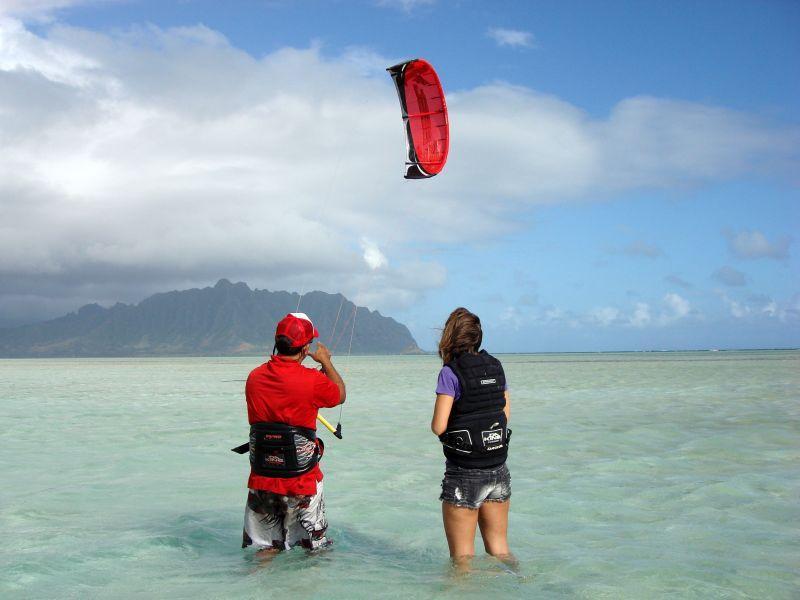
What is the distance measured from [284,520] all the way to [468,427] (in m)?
1.97

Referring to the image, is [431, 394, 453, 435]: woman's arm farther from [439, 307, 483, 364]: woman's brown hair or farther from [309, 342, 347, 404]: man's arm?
[309, 342, 347, 404]: man's arm

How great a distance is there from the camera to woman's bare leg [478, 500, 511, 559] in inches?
235

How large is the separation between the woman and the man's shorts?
1.23m

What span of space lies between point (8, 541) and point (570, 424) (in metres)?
14.7

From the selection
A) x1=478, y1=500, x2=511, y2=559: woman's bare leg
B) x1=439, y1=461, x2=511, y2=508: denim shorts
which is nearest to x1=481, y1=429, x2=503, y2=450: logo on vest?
x1=439, y1=461, x2=511, y2=508: denim shorts

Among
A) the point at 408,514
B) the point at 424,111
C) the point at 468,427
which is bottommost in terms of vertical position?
the point at 408,514

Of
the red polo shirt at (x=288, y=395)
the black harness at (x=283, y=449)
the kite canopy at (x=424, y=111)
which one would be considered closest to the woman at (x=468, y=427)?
the red polo shirt at (x=288, y=395)

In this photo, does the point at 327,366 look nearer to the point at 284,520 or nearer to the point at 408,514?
the point at 284,520

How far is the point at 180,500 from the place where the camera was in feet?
34.4

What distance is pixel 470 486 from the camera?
5789 mm

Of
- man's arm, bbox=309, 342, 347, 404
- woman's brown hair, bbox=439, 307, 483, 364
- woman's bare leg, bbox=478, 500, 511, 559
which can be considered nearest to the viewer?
woman's brown hair, bbox=439, 307, 483, 364

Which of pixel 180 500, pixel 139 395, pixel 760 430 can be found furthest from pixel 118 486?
pixel 139 395

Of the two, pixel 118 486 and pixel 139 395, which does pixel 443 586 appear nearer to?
pixel 118 486

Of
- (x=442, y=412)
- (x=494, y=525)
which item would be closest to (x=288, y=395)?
(x=442, y=412)
